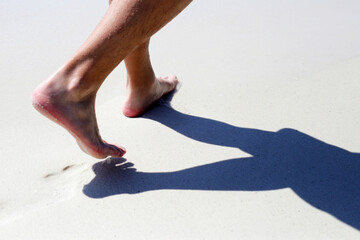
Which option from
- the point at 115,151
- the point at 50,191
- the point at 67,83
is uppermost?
the point at 67,83

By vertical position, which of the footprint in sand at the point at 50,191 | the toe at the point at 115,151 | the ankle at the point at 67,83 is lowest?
the footprint in sand at the point at 50,191

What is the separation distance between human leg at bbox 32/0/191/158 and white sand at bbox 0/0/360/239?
0.23 metres

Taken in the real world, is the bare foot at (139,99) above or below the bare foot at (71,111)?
above

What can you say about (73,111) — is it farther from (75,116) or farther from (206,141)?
(206,141)

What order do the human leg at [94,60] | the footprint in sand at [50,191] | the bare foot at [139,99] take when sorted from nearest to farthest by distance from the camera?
the human leg at [94,60] < the footprint in sand at [50,191] < the bare foot at [139,99]

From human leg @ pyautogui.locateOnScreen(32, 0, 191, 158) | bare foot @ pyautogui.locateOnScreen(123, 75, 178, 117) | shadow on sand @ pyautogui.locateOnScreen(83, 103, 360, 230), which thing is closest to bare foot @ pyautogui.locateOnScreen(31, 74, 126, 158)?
human leg @ pyautogui.locateOnScreen(32, 0, 191, 158)

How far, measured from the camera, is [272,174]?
4.38 feet

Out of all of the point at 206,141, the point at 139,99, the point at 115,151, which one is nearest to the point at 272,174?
the point at 206,141

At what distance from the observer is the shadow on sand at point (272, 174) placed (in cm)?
125

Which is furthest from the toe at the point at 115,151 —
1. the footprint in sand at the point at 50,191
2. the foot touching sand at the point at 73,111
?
the footprint in sand at the point at 50,191

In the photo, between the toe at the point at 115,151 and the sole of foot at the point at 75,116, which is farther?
the toe at the point at 115,151

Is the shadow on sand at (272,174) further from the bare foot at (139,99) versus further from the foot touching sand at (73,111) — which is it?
the bare foot at (139,99)

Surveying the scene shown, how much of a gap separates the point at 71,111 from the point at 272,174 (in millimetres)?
661

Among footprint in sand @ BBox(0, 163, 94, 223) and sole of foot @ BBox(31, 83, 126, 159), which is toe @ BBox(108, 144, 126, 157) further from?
footprint in sand @ BBox(0, 163, 94, 223)
